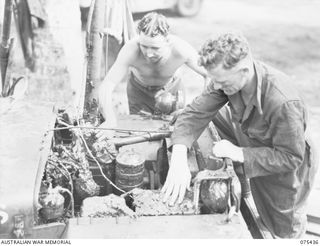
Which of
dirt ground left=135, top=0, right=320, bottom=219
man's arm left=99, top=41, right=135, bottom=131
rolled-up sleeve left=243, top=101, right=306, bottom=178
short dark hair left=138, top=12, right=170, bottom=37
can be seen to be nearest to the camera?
rolled-up sleeve left=243, top=101, right=306, bottom=178

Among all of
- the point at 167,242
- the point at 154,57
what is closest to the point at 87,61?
the point at 154,57

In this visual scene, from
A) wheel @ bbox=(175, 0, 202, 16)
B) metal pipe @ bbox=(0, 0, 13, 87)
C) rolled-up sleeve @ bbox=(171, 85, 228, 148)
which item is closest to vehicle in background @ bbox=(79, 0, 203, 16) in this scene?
wheel @ bbox=(175, 0, 202, 16)

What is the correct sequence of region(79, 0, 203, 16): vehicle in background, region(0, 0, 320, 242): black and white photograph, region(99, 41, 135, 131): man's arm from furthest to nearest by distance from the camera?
region(79, 0, 203, 16): vehicle in background
region(99, 41, 135, 131): man's arm
region(0, 0, 320, 242): black and white photograph

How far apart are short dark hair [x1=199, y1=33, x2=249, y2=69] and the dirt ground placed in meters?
Result: 4.67

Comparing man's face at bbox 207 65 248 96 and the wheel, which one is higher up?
the wheel

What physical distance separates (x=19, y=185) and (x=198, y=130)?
120cm

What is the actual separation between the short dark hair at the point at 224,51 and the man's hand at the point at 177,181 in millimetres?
592

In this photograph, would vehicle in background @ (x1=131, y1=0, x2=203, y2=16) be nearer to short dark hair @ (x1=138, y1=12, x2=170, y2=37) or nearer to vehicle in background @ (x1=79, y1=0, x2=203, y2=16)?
vehicle in background @ (x1=79, y1=0, x2=203, y2=16)

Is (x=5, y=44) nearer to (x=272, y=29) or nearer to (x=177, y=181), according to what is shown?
(x=177, y=181)

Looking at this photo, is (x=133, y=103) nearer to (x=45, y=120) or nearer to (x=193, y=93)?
(x=45, y=120)

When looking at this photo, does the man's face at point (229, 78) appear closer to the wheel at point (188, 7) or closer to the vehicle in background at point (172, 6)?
the vehicle in background at point (172, 6)

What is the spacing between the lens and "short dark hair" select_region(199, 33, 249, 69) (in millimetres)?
2516

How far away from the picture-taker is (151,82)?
429cm

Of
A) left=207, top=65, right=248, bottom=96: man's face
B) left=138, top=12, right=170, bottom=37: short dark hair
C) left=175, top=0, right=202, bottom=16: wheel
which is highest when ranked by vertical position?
left=175, top=0, right=202, bottom=16: wheel
